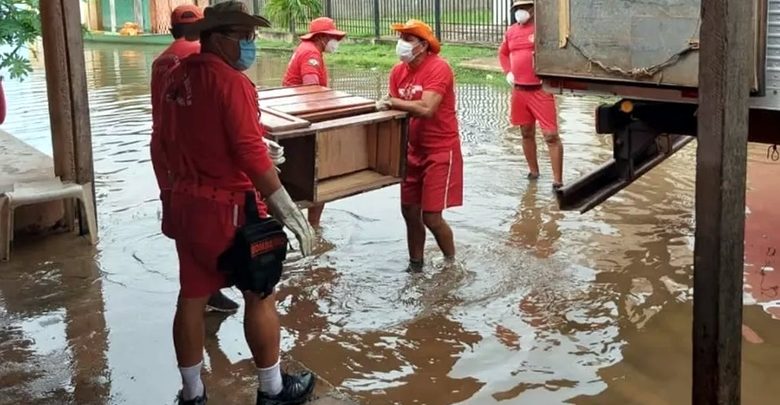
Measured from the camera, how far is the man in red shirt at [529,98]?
346 inches

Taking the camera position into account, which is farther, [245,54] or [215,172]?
[245,54]

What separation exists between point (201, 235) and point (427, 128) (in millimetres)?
2661

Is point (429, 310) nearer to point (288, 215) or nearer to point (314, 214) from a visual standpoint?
point (314, 214)

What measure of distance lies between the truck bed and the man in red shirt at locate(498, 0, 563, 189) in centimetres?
326

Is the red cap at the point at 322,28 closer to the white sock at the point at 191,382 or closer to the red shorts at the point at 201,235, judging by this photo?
the red shorts at the point at 201,235

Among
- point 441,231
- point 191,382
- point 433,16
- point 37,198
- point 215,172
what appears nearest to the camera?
point 215,172

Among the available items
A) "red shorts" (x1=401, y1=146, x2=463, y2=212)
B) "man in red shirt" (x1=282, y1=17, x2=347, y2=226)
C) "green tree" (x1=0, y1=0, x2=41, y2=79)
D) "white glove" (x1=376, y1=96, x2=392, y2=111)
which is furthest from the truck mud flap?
"green tree" (x1=0, y1=0, x2=41, y2=79)

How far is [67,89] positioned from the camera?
727 cm

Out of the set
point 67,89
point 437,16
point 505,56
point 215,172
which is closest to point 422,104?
point 215,172

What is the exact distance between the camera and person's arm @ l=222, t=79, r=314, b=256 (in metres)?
3.84

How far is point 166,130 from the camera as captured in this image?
4078 mm

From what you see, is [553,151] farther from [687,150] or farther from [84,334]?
[84,334]

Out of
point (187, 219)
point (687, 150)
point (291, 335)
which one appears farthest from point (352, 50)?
point (187, 219)

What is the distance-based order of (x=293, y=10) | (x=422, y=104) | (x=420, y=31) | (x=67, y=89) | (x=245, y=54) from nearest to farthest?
(x=245, y=54)
(x=422, y=104)
(x=420, y=31)
(x=67, y=89)
(x=293, y=10)
